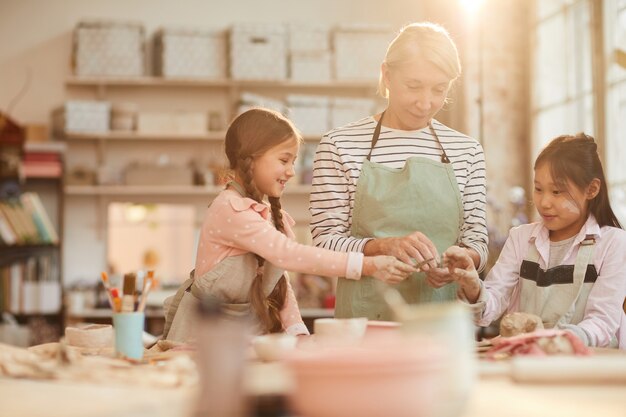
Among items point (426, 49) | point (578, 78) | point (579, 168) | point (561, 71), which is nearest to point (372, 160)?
point (426, 49)

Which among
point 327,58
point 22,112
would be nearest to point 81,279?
point 22,112

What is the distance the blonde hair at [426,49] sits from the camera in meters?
2.15

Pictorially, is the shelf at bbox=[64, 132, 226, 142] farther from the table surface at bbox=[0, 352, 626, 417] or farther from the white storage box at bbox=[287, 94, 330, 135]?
the table surface at bbox=[0, 352, 626, 417]

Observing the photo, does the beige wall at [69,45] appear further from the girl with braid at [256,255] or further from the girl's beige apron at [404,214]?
the girl with braid at [256,255]

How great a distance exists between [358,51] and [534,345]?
15.0 ft

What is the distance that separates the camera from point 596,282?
2.12 m

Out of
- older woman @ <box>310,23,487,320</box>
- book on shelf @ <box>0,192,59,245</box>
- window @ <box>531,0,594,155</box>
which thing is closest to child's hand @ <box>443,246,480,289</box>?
older woman @ <box>310,23,487,320</box>

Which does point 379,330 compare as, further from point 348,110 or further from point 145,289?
point 348,110

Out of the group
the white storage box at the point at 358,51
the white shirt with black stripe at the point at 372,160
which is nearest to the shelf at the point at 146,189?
the white storage box at the point at 358,51

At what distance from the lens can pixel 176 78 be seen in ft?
18.9

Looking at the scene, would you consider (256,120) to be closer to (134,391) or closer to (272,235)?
(272,235)

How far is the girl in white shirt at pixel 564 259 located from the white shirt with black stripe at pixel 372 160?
135mm

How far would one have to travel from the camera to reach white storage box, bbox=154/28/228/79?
575 centimetres

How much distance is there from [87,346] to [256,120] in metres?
A: 0.73
